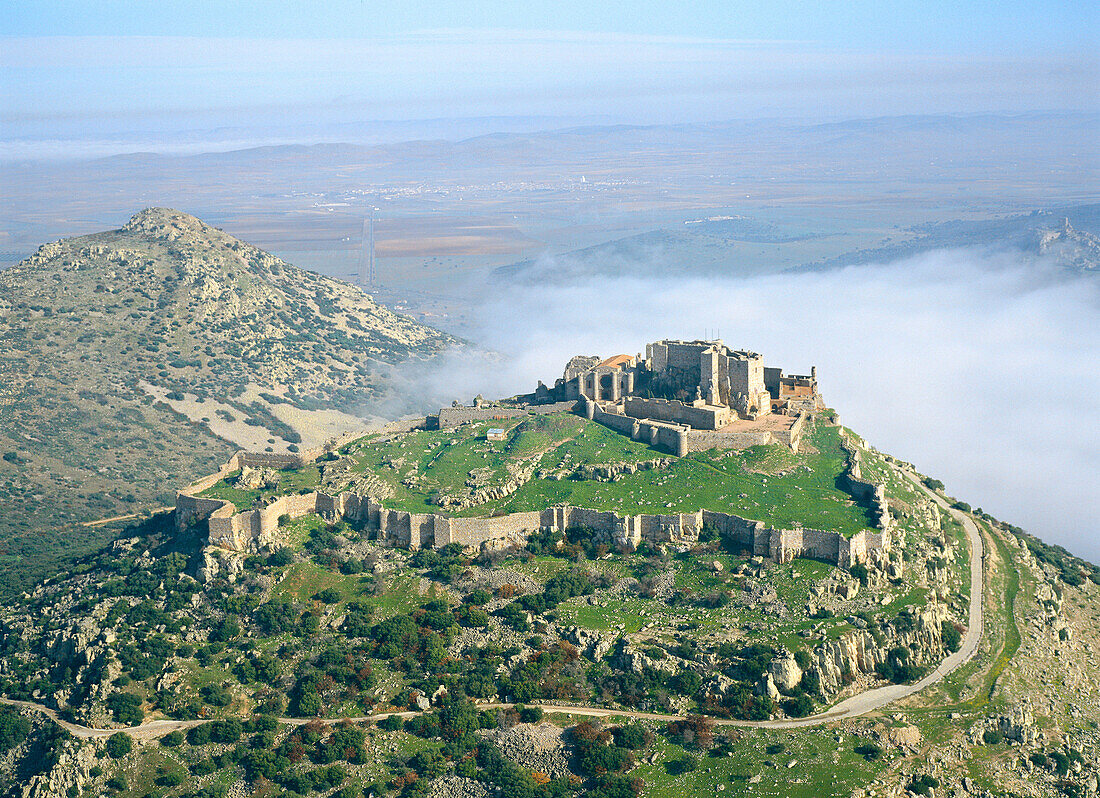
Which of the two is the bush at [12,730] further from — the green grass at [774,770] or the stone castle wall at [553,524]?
the green grass at [774,770]

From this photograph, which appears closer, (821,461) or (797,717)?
(797,717)

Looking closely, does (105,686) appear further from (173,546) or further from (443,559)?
(443,559)

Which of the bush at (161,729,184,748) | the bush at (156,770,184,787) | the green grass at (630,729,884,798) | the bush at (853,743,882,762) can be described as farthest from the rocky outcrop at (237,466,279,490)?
the bush at (853,743,882,762)

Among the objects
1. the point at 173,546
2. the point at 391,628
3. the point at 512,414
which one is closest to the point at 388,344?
the point at 512,414

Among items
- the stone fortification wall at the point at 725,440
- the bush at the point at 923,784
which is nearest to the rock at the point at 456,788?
the bush at the point at 923,784

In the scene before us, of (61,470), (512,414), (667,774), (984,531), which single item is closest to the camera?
(667,774)

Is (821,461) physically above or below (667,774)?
above

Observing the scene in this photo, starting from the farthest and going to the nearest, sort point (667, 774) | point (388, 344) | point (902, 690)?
1. point (388, 344)
2. point (902, 690)
3. point (667, 774)
